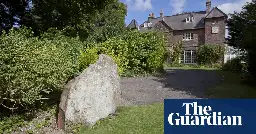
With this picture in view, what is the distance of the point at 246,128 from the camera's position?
6551 millimetres

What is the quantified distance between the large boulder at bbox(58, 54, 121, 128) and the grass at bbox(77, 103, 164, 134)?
0.33 meters

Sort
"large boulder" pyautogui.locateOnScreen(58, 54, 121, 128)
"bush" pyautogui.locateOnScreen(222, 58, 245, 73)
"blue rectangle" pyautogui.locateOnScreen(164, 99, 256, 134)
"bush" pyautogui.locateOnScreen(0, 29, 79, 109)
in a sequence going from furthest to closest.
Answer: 1. "bush" pyautogui.locateOnScreen(222, 58, 245, 73)
2. "large boulder" pyautogui.locateOnScreen(58, 54, 121, 128)
3. "bush" pyautogui.locateOnScreen(0, 29, 79, 109)
4. "blue rectangle" pyautogui.locateOnScreen(164, 99, 256, 134)

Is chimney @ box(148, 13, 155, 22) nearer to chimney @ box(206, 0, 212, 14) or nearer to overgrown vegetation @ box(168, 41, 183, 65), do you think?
chimney @ box(206, 0, 212, 14)

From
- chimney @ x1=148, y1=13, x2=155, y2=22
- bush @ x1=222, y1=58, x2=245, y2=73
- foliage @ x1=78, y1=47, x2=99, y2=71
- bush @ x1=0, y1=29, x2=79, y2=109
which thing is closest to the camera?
bush @ x1=0, y1=29, x2=79, y2=109

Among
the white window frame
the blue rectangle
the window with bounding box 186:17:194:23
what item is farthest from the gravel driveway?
the window with bounding box 186:17:194:23

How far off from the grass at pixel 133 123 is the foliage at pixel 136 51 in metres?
7.02

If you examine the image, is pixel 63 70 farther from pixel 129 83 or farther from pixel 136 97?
pixel 129 83

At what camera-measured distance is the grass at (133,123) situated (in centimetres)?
686

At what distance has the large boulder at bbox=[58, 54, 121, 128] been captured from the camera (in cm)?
759

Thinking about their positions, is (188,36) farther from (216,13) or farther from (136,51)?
(136,51)

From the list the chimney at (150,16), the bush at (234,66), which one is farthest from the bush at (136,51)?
the chimney at (150,16)

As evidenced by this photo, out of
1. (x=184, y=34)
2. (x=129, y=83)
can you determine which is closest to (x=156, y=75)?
(x=129, y=83)

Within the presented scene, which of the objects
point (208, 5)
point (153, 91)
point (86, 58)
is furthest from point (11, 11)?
point (208, 5)

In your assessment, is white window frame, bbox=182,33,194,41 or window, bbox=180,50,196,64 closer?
window, bbox=180,50,196,64
